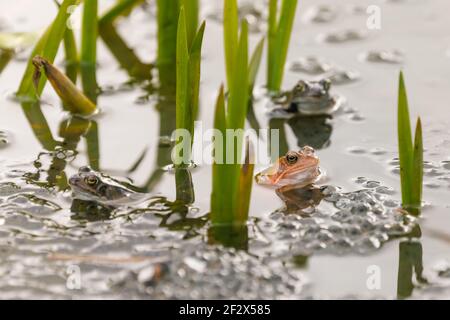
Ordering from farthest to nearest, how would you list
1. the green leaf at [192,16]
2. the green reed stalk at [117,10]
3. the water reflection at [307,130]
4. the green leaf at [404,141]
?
the green reed stalk at [117,10]
the green leaf at [192,16]
the water reflection at [307,130]
the green leaf at [404,141]

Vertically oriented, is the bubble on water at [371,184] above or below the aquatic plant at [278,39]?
below

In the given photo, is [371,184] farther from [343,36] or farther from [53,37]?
[343,36]

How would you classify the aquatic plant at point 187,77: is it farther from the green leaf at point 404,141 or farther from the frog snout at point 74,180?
the green leaf at point 404,141

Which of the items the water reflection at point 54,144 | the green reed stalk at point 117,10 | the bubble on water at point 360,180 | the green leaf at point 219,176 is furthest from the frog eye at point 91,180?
the green reed stalk at point 117,10

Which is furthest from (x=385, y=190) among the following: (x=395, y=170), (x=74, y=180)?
(x=74, y=180)

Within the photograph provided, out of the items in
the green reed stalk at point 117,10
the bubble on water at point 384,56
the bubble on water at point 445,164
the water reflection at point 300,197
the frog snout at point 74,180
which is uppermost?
the green reed stalk at point 117,10

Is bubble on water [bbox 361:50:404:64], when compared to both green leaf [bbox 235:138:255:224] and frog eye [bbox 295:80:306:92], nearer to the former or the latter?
frog eye [bbox 295:80:306:92]
